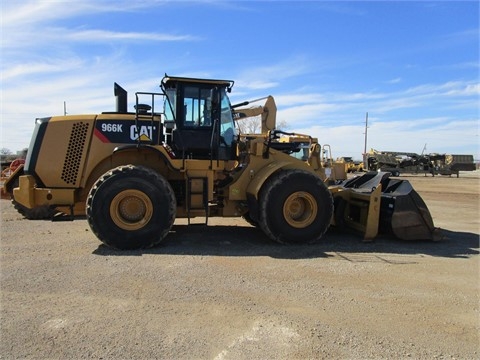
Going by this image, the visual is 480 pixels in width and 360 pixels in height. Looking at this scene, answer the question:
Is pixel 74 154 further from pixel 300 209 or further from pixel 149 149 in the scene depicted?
pixel 300 209

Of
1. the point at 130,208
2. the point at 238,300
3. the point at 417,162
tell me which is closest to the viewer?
the point at 238,300

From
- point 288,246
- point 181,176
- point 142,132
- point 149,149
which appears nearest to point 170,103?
point 142,132

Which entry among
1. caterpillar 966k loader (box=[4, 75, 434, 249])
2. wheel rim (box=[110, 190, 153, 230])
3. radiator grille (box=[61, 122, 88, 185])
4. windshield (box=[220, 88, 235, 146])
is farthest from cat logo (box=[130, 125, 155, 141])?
windshield (box=[220, 88, 235, 146])

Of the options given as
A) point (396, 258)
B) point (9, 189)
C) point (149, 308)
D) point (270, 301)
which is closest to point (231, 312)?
point (270, 301)

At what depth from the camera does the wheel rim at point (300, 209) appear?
7.52 meters

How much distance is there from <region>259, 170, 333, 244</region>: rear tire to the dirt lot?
0.31 meters

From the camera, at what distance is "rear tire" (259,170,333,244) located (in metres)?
7.41

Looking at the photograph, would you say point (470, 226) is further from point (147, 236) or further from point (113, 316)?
point (113, 316)

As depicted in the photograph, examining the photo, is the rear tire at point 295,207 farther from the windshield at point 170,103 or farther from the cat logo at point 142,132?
the cat logo at point 142,132

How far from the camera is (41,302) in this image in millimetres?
4465

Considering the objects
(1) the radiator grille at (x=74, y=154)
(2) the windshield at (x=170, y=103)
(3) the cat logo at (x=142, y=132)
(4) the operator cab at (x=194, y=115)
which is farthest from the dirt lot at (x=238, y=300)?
(2) the windshield at (x=170, y=103)

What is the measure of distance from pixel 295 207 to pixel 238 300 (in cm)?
334

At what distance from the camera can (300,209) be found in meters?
7.71

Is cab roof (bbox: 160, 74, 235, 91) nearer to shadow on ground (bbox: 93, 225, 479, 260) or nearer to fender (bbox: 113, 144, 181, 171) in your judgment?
fender (bbox: 113, 144, 181, 171)
